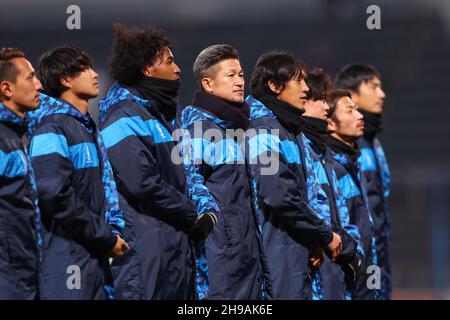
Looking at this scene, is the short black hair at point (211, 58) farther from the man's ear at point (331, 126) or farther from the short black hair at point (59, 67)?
the man's ear at point (331, 126)

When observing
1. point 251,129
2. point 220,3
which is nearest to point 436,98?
point 220,3

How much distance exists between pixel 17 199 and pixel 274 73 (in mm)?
2227

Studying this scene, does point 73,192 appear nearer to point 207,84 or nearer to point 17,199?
point 17,199

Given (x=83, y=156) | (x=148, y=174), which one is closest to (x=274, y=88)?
(x=148, y=174)

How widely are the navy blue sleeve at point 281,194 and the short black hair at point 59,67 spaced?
1.21 meters

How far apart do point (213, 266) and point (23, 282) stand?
1.27 metres

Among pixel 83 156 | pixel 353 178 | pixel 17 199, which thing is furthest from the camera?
pixel 353 178

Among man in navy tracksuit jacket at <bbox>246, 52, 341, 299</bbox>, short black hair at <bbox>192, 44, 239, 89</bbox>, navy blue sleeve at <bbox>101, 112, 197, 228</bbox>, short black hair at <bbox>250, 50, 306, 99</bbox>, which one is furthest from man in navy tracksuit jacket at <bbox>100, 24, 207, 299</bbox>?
short black hair at <bbox>250, 50, 306, 99</bbox>

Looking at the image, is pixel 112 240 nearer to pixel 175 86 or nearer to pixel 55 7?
pixel 175 86

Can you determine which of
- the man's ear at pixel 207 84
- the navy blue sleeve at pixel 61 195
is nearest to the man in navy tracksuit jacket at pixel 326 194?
the man's ear at pixel 207 84

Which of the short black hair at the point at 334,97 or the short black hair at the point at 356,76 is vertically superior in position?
the short black hair at the point at 356,76

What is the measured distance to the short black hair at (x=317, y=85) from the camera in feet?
22.7

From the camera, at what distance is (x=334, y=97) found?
7.62 m

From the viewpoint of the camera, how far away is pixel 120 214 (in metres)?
5.23
